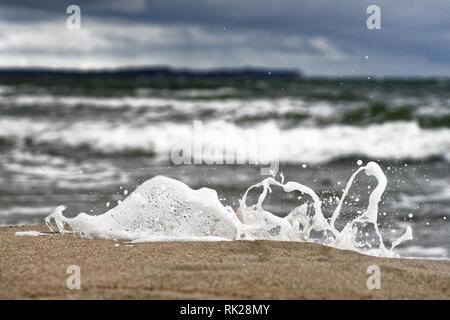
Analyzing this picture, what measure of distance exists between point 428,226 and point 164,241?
2.98 metres

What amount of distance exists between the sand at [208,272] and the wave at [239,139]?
7.89 m

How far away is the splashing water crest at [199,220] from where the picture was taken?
372cm

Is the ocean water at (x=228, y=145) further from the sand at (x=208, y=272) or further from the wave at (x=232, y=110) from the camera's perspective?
the sand at (x=208, y=272)

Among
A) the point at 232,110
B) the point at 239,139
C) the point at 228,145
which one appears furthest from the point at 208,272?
the point at 232,110

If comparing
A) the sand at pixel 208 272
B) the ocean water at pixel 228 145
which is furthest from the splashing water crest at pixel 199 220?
the ocean water at pixel 228 145

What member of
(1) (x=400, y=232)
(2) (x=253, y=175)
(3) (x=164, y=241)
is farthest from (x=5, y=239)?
(2) (x=253, y=175)

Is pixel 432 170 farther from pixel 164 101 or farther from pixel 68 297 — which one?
pixel 164 101

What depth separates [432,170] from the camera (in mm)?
10219

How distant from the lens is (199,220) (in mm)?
3770

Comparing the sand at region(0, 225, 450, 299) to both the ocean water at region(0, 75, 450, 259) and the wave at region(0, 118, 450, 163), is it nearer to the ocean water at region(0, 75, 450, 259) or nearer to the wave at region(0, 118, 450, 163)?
the ocean water at region(0, 75, 450, 259)

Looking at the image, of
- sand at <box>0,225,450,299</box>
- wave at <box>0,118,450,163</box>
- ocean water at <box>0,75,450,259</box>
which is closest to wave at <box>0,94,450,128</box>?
ocean water at <box>0,75,450,259</box>

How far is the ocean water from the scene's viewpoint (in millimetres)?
6547
